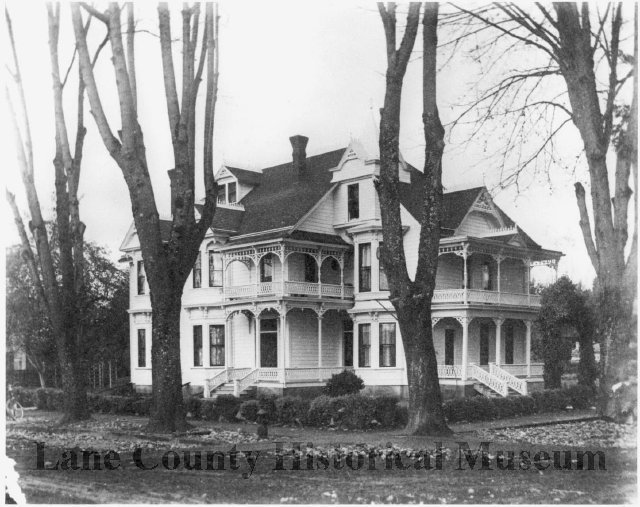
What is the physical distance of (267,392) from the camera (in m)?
28.8

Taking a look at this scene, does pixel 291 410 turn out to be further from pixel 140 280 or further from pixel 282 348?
pixel 140 280

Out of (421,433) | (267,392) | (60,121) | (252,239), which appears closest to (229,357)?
(267,392)

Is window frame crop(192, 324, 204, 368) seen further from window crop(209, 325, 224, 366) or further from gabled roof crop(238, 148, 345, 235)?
gabled roof crop(238, 148, 345, 235)

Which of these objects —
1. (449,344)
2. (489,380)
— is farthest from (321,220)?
(489,380)

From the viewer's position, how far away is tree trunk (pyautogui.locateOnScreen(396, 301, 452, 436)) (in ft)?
47.9

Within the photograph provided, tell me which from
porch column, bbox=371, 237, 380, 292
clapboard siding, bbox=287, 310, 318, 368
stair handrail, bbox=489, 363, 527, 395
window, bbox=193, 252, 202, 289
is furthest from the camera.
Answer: window, bbox=193, 252, 202, 289

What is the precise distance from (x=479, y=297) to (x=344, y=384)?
20.0 feet

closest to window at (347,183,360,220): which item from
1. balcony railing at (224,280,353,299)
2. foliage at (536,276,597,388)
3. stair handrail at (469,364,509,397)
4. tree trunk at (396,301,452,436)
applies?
balcony railing at (224,280,353,299)

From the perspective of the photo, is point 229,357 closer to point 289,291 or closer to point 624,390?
point 289,291

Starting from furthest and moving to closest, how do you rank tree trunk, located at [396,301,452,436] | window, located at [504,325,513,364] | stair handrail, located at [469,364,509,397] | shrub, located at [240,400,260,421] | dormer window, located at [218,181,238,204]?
dormer window, located at [218,181,238,204] → window, located at [504,325,513,364] → stair handrail, located at [469,364,509,397] → shrub, located at [240,400,260,421] → tree trunk, located at [396,301,452,436]

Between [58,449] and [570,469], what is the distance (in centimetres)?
842

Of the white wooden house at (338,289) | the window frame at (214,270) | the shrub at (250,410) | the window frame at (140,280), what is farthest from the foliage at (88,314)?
the shrub at (250,410)

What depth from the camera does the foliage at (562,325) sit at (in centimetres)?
2945

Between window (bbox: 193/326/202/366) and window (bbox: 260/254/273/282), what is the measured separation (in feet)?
14.0
